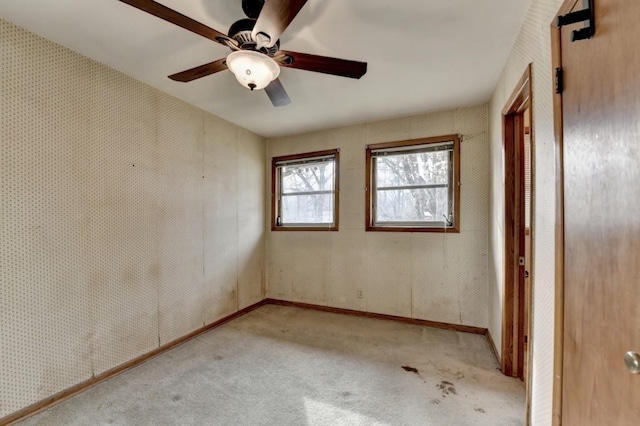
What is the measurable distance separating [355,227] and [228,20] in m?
2.60

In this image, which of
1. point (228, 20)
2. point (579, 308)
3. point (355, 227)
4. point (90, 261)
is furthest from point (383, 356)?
point (228, 20)

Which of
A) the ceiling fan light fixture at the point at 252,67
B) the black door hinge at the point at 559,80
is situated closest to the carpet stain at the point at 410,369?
the black door hinge at the point at 559,80

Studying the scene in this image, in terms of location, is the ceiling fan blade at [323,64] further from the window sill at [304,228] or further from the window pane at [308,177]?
the window sill at [304,228]

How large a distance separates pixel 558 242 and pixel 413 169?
7.50ft

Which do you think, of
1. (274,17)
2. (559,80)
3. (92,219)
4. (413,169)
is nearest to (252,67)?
(274,17)

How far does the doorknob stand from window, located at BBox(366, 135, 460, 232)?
2.51 meters

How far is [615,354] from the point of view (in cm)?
80

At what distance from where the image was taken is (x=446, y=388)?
80.3 inches

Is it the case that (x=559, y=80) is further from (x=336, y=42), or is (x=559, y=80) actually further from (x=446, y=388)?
(x=446, y=388)

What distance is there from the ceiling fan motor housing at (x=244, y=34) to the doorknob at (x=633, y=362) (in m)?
1.82

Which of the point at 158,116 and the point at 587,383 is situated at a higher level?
the point at 158,116

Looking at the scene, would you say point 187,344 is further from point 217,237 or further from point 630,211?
point 630,211

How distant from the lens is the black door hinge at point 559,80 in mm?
1161

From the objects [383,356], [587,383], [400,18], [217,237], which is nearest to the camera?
[587,383]
